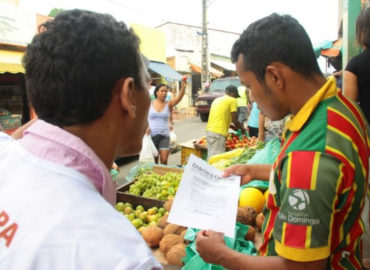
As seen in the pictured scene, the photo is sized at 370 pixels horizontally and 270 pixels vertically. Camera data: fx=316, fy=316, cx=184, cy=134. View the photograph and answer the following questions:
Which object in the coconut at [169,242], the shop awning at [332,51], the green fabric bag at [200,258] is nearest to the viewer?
the green fabric bag at [200,258]

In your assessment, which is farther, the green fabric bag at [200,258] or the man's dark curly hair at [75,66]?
the green fabric bag at [200,258]

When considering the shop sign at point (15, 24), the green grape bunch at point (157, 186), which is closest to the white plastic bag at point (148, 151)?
the green grape bunch at point (157, 186)

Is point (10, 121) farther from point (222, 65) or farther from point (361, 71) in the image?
point (222, 65)

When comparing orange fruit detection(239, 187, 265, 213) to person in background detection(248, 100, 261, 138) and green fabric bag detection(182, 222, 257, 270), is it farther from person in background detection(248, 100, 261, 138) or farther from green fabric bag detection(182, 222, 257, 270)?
person in background detection(248, 100, 261, 138)

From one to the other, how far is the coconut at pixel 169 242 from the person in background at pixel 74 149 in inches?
59.4

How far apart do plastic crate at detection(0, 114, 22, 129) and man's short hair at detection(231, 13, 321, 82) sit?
802 cm

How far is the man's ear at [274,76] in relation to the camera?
128 centimetres

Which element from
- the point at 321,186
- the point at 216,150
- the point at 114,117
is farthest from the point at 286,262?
the point at 216,150

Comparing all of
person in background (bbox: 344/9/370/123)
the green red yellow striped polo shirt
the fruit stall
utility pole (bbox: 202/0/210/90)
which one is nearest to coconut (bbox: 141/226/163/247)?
the fruit stall

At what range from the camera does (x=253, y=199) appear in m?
2.89

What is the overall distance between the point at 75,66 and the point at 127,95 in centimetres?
16

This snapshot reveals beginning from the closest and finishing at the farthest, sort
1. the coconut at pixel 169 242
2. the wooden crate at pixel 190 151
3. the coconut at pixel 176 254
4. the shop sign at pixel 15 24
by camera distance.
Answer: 1. the coconut at pixel 176 254
2. the coconut at pixel 169 242
3. the wooden crate at pixel 190 151
4. the shop sign at pixel 15 24

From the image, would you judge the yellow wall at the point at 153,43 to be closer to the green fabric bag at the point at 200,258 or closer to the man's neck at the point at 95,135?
the green fabric bag at the point at 200,258

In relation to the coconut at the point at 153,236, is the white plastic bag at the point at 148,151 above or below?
below
